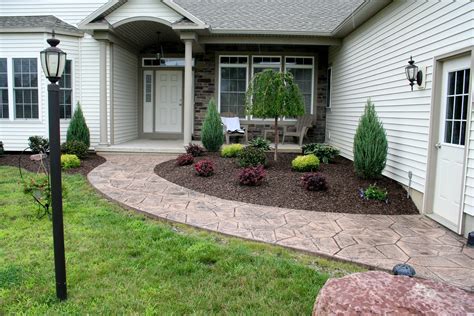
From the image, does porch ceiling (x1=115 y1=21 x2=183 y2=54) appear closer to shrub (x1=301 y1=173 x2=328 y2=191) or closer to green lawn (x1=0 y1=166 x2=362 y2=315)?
shrub (x1=301 y1=173 x2=328 y2=191)

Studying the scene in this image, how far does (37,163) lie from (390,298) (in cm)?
863

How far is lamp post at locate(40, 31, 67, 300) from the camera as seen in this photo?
281cm

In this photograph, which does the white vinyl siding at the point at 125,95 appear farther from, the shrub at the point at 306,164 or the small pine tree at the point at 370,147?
the small pine tree at the point at 370,147

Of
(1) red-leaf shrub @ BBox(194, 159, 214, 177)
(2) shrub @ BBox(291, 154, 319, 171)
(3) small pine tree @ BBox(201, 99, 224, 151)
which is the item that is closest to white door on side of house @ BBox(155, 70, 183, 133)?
(3) small pine tree @ BBox(201, 99, 224, 151)

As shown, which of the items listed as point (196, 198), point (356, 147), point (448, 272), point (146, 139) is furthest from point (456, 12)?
point (146, 139)

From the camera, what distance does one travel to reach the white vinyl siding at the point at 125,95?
418 inches

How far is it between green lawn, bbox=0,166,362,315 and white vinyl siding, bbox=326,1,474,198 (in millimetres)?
2579

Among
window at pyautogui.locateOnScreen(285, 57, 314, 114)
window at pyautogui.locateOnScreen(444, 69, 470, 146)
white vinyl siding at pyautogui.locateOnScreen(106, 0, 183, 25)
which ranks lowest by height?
window at pyautogui.locateOnScreen(444, 69, 470, 146)

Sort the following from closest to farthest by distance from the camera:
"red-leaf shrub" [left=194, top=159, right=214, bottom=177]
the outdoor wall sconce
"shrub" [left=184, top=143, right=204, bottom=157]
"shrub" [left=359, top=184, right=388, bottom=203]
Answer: the outdoor wall sconce < "shrub" [left=359, top=184, right=388, bottom=203] < "red-leaf shrub" [left=194, top=159, right=214, bottom=177] < "shrub" [left=184, top=143, right=204, bottom=157]

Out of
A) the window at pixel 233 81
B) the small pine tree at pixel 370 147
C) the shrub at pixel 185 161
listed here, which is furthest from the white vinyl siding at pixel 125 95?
the small pine tree at pixel 370 147

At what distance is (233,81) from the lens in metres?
11.8

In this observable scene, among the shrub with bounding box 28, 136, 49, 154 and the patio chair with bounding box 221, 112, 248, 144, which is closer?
the shrub with bounding box 28, 136, 49, 154

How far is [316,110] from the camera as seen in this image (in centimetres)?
1176

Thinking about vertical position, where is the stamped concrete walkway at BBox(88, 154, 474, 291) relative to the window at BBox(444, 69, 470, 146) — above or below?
below
